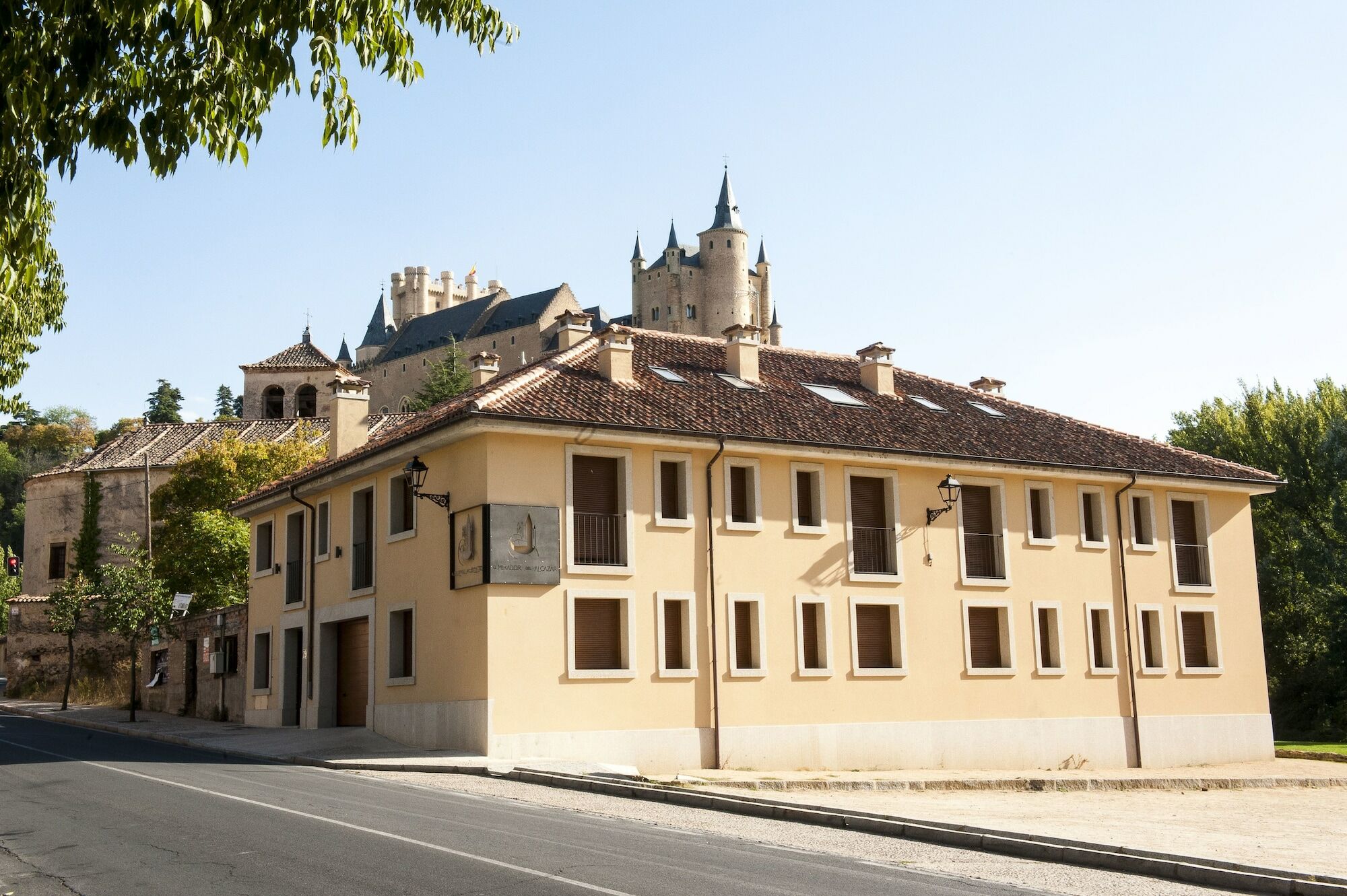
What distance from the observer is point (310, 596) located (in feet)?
93.1

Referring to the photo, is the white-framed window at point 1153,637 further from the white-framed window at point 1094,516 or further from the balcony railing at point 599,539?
the balcony railing at point 599,539

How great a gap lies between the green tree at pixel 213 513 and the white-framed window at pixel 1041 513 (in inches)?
1111

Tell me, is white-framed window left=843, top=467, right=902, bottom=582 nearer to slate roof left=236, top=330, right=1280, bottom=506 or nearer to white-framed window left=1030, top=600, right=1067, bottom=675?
slate roof left=236, top=330, right=1280, bottom=506

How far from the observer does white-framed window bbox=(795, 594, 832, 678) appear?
24400mm

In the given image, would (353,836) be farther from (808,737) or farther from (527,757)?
(808,737)

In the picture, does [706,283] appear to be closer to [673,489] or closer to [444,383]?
[444,383]

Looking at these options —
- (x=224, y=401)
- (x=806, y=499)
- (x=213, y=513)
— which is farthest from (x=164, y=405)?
(x=806, y=499)

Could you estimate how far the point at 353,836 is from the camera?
1097 cm

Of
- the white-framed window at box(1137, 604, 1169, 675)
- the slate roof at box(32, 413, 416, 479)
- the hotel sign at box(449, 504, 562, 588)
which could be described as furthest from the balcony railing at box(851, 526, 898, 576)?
the slate roof at box(32, 413, 416, 479)

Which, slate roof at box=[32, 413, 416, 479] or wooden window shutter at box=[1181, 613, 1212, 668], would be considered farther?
slate roof at box=[32, 413, 416, 479]

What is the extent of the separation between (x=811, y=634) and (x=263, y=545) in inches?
569

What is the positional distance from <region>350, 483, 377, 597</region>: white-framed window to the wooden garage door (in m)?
0.77

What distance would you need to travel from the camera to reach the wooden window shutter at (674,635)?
23.3 meters

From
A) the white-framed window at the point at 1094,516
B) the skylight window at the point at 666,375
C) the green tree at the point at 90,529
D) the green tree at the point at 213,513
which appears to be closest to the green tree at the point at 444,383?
the green tree at the point at 90,529
